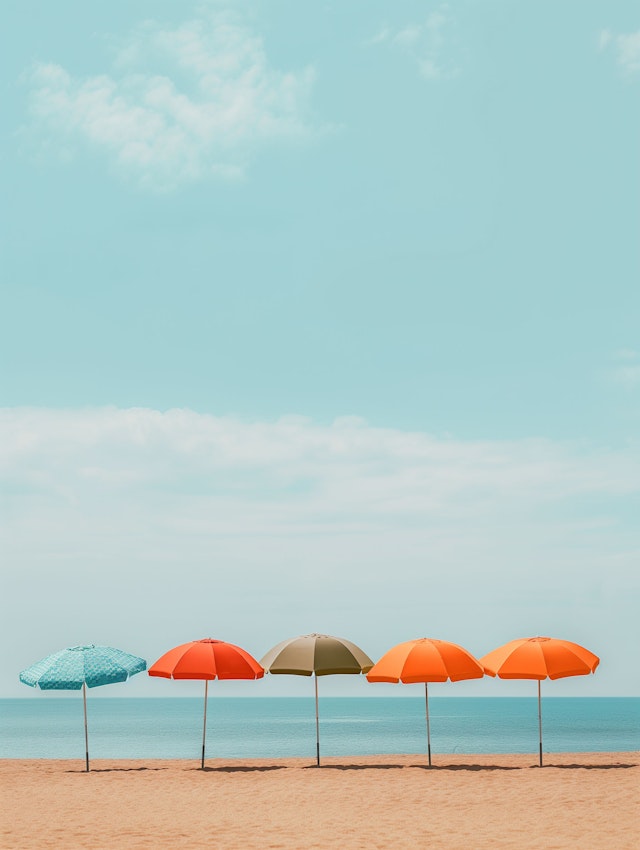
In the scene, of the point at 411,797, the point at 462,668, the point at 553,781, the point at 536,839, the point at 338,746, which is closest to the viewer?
the point at 536,839

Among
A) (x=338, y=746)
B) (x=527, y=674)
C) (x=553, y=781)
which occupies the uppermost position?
(x=527, y=674)

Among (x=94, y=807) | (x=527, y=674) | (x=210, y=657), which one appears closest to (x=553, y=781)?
(x=527, y=674)

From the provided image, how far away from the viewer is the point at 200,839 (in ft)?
41.2

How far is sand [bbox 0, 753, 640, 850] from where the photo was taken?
12.6 m

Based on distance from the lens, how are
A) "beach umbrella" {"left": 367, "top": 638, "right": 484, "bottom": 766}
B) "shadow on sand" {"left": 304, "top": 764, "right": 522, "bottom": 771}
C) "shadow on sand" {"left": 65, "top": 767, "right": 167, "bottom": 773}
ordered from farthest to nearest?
"shadow on sand" {"left": 65, "top": 767, "right": 167, "bottom": 773}, "shadow on sand" {"left": 304, "top": 764, "right": 522, "bottom": 771}, "beach umbrella" {"left": 367, "top": 638, "right": 484, "bottom": 766}

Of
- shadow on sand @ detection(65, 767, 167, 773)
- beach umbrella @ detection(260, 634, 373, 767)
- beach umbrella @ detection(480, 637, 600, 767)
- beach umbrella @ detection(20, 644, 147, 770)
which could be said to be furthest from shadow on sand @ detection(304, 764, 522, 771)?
beach umbrella @ detection(20, 644, 147, 770)

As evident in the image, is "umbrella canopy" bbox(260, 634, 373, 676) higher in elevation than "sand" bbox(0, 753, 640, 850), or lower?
higher

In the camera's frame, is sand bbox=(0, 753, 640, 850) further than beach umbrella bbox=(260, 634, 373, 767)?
No

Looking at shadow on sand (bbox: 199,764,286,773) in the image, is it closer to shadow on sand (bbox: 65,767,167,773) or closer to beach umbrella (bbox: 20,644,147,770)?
shadow on sand (bbox: 65,767,167,773)

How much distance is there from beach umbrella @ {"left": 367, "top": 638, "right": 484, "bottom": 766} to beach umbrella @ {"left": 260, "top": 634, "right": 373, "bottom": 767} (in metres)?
0.43

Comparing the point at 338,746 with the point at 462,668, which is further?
the point at 338,746

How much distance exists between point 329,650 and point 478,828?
6.51 meters

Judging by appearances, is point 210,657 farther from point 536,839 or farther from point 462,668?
point 536,839

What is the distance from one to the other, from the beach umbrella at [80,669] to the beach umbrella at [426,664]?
4.86 m
